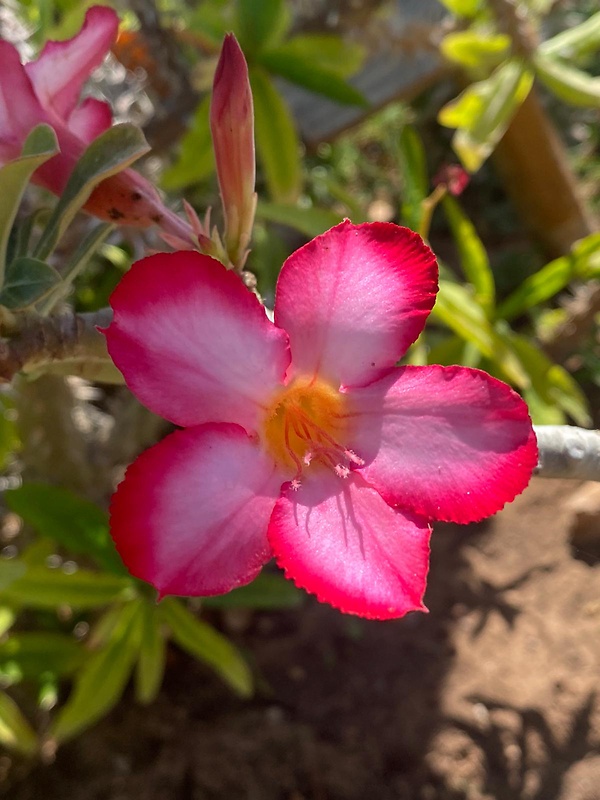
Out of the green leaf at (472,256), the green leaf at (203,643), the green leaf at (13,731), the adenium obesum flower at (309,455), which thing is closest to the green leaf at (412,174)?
the green leaf at (472,256)

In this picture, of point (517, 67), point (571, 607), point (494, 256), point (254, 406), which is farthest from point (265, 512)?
point (494, 256)

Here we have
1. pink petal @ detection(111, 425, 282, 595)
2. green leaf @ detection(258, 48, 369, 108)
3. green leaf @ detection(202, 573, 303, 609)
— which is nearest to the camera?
pink petal @ detection(111, 425, 282, 595)

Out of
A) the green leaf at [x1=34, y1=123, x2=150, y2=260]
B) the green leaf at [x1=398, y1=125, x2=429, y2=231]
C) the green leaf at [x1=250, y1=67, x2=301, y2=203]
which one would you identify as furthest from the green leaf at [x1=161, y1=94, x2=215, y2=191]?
the green leaf at [x1=34, y1=123, x2=150, y2=260]

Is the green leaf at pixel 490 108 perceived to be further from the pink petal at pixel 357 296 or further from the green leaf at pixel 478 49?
the pink petal at pixel 357 296

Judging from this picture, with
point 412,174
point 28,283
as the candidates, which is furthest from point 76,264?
point 412,174

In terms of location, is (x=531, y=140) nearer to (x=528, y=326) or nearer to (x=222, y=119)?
(x=528, y=326)

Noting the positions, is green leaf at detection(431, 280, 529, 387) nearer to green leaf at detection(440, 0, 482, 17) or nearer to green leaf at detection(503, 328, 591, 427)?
green leaf at detection(503, 328, 591, 427)
